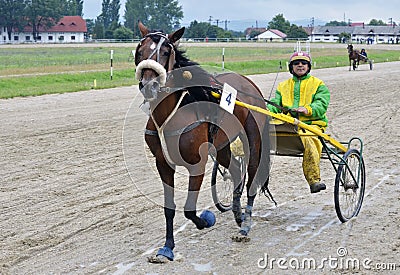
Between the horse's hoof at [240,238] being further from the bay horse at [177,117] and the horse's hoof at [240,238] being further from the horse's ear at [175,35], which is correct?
the horse's ear at [175,35]

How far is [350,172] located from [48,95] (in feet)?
35.8

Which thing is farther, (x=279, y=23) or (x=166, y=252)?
(x=279, y=23)

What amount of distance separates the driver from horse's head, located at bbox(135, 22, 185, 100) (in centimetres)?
154

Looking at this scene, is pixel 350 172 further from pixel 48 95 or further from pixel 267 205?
pixel 48 95

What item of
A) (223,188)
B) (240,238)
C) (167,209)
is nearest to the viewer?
(167,209)

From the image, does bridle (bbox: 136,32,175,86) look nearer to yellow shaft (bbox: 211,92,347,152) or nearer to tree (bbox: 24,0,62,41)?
yellow shaft (bbox: 211,92,347,152)

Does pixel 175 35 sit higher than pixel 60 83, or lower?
higher

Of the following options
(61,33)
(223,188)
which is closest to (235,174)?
(223,188)

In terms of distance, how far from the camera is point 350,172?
18.4 ft

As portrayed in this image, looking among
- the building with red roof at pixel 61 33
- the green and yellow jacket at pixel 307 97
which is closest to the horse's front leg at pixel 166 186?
the green and yellow jacket at pixel 307 97

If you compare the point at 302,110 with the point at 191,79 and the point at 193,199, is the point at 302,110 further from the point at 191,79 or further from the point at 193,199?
the point at 193,199

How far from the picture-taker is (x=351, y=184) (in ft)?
19.0

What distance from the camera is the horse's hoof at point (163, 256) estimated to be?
439 cm

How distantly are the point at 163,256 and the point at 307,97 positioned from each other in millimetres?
2018
